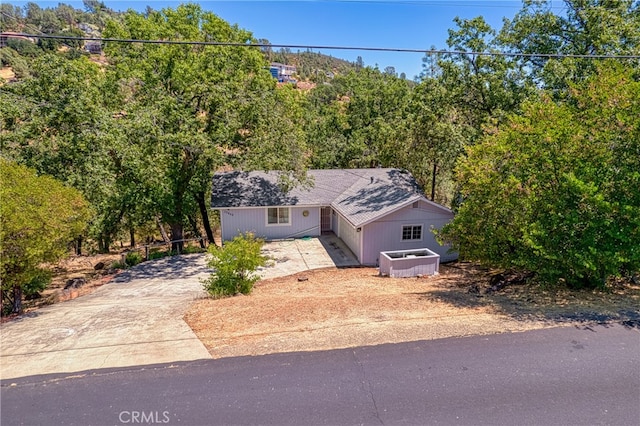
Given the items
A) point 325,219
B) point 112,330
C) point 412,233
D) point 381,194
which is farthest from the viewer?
point 325,219

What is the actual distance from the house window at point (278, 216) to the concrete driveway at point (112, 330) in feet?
16.0

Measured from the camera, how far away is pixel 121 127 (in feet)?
51.9

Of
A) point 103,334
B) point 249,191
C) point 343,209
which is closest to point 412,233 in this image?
point 343,209

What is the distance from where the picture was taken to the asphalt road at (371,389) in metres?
5.16

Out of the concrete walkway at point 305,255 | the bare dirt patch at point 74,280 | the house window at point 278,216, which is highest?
the house window at point 278,216

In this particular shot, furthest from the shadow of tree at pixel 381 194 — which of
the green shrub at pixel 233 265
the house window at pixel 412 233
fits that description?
the green shrub at pixel 233 265

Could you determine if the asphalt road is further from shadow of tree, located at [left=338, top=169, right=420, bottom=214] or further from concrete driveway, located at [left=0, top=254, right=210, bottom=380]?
shadow of tree, located at [left=338, top=169, right=420, bottom=214]

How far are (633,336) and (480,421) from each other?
14.2 ft

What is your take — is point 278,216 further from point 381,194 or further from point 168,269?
point 168,269

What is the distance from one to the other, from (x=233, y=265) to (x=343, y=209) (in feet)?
27.7

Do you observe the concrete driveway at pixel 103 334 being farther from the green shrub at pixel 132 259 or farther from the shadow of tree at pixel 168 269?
the green shrub at pixel 132 259

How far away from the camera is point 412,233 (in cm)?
1738

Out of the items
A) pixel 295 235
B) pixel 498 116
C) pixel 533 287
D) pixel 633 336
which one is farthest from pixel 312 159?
pixel 633 336

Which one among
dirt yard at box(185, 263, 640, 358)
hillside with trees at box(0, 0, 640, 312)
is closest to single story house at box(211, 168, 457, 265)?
hillside with trees at box(0, 0, 640, 312)
